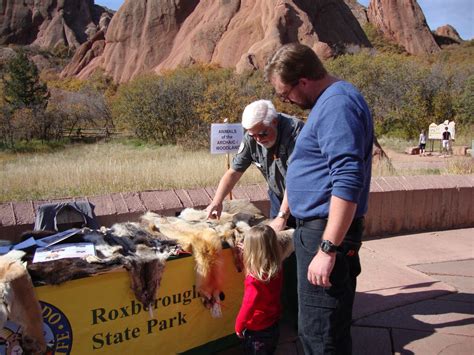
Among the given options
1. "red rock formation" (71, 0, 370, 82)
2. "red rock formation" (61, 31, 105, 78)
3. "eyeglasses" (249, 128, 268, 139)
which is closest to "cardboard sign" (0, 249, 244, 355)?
"eyeglasses" (249, 128, 268, 139)

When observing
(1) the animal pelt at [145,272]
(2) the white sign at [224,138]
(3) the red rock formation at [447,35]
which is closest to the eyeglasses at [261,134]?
(1) the animal pelt at [145,272]

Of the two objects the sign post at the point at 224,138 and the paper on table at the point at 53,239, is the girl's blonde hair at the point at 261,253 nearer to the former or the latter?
the paper on table at the point at 53,239

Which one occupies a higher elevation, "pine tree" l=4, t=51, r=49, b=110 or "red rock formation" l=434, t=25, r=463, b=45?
"red rock formation" l=434, t=25, r=463, b=45

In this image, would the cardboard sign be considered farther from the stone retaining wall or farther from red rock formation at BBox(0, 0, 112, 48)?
red rock formation at BBox(0, 0, 112, 48)

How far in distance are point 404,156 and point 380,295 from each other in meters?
15.1

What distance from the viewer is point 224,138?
18.5 ft

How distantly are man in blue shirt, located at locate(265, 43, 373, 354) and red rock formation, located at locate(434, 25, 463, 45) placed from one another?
3587 inches

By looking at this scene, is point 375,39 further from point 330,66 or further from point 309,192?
point 309,192

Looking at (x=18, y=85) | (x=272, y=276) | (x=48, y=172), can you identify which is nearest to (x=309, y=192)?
(x=272, y=276)

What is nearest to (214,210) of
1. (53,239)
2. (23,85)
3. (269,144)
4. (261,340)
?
(269,144)

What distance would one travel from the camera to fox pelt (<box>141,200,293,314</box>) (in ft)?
9.96

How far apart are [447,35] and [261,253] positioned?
3890 inches

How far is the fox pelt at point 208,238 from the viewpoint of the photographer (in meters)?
3.04

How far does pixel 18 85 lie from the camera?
127 ft
